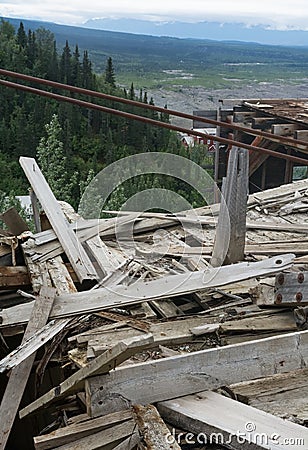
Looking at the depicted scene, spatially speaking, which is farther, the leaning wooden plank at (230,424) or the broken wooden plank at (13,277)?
the broken wooden plank at (13,277)

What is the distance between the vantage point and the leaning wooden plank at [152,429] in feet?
10.6

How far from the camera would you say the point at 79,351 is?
452 cm

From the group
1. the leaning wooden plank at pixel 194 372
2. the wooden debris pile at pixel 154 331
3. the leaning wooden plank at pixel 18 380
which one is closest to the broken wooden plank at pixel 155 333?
the wooden debris pile at pixel 154 331

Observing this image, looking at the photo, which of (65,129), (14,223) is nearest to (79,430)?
(14,223)

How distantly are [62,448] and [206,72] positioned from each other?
13352cm

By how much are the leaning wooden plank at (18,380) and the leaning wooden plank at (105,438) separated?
30.5 inches

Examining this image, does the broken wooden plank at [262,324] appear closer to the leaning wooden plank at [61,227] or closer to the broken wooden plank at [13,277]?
the leaning wooden plank at [61,227]

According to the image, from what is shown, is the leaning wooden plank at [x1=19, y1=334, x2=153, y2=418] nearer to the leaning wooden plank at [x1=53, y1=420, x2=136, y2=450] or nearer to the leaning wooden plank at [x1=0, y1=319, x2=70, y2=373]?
the leaning wooden plank at [x1=53, y1=420, x2=136, y2=450]

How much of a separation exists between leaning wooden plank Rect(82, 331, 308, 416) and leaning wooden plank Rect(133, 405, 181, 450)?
0.12 metres

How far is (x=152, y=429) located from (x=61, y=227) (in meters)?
3.75

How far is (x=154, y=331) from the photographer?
476cm

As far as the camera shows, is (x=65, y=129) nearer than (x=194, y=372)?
No

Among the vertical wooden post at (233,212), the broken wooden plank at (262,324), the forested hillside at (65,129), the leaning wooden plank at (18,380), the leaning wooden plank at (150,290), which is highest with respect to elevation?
the vertical wooden post at (233,212)

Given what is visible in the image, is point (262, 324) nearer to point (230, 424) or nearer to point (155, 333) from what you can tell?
point (155, 333)
